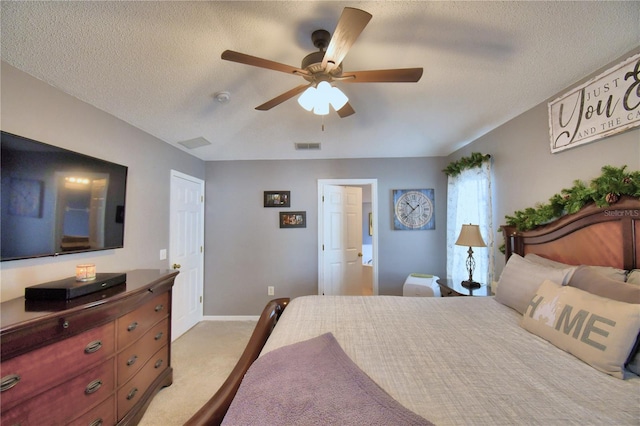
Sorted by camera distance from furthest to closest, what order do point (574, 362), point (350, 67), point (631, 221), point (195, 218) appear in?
point (195, 218)
point (350, 67)
point (631, 221)
point (574, 362)

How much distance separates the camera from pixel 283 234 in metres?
3.59

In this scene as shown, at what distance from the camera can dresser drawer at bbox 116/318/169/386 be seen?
1550mm

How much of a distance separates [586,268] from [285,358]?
1.78 m

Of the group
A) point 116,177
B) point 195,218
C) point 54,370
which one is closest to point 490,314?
point 54,370

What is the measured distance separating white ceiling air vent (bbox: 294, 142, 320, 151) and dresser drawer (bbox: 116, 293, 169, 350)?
7.50ft

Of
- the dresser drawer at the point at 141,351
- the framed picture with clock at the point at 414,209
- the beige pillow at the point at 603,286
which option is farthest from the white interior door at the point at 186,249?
the beige pillow at the point at 603,286

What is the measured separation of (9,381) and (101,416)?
0.63 meters

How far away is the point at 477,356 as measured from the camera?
1111 mm

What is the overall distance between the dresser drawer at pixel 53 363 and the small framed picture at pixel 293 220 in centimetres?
231

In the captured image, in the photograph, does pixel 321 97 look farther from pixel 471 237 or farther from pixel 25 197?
pixel 471 237

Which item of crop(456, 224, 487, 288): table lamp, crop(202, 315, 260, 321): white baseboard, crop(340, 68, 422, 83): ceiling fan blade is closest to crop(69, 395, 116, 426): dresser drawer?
crop(202, 315, 260, 321): white baseboard

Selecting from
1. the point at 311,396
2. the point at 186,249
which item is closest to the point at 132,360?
the point at 311,396

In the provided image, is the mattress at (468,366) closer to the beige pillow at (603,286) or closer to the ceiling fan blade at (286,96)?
the beige pillow at (603,286)

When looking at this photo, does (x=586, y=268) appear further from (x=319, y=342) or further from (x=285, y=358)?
(x=285, y=358)
